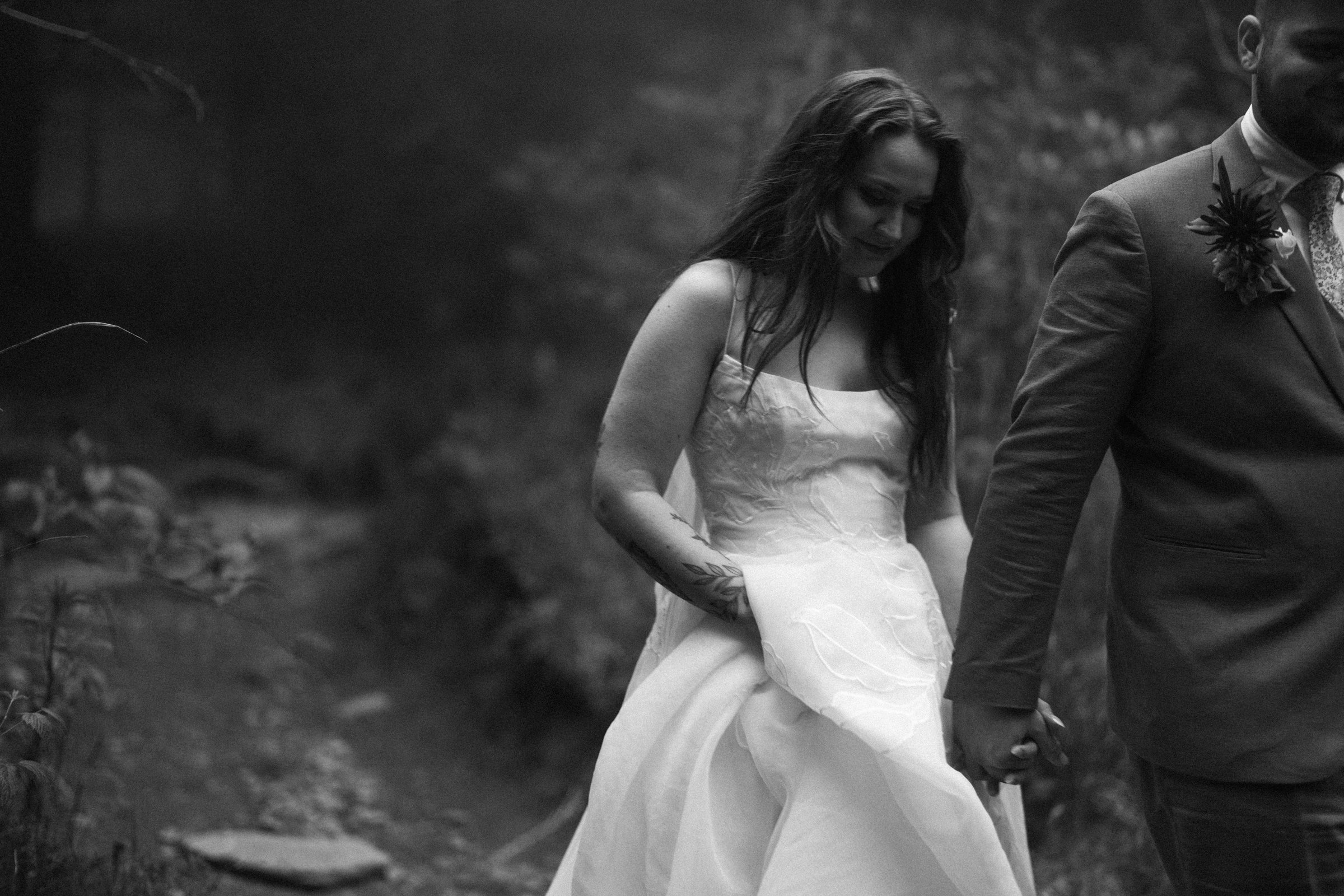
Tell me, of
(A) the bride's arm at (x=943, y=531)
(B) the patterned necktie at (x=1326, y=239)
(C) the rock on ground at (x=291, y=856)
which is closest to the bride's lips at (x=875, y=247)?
(A) the bride's arm at (x=943, y=531)

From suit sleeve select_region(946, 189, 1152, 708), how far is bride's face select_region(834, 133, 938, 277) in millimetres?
414

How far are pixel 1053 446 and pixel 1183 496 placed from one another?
0.20 m

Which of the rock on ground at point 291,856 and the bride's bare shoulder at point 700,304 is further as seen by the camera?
the rock on ground at point 291,856

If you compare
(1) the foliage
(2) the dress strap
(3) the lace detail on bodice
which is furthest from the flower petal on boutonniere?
(1) the foliage

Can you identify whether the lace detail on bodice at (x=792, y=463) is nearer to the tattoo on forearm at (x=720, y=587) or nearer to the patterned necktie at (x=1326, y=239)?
the tattoo on forearm at (x=720, y=587)

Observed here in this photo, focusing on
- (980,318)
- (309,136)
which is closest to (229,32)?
(309,136)

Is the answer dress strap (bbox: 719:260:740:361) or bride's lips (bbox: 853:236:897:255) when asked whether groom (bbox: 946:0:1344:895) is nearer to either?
bride's lips (bbox: 853:236:897:255)

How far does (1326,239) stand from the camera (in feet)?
6.46

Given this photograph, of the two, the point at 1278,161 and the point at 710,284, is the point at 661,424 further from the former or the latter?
the point at 1278,161

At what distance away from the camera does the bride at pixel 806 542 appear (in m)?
2.08

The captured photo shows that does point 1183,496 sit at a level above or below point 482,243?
above

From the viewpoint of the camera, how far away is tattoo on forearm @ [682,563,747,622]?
89.4 inches

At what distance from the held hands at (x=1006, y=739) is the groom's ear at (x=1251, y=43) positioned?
1.02 meters

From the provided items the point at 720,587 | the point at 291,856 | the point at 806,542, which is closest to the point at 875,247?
the point at 806,542
